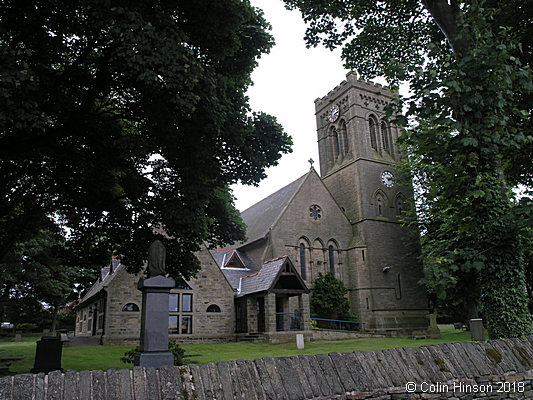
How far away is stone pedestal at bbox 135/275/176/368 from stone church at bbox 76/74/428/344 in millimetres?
14850

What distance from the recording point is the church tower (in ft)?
107

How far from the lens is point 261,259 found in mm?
30344

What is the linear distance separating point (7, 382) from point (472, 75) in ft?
26.4

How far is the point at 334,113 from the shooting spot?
132 ft

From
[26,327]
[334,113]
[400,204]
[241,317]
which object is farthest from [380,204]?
[26,327]

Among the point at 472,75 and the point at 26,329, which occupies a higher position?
the point at 472,75

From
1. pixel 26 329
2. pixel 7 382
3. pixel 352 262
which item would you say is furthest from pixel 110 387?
pixel 26 329

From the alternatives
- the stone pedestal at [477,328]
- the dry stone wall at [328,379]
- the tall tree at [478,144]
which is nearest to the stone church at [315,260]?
the stone pedestal at [477,328]

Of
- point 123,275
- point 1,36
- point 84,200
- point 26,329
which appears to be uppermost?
point 1,36

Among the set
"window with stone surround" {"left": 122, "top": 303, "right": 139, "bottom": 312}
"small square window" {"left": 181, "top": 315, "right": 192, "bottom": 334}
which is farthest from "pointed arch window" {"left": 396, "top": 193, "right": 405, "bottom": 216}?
"window with stone surround" {"left": 122, "top": 303, "right": 139, "bottom": 312}

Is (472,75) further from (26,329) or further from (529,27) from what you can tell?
(26,329)

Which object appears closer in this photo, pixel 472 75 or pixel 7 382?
pixel 7 382

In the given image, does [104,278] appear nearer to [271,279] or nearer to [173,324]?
[173,324]

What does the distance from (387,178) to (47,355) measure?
31127 mm
